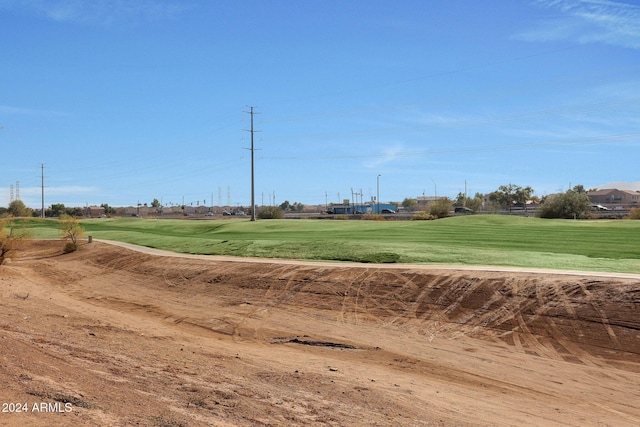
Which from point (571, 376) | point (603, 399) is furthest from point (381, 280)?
point (603, 399)

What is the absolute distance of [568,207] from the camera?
6769 cm

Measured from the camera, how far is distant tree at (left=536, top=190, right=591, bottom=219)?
67.2 meters

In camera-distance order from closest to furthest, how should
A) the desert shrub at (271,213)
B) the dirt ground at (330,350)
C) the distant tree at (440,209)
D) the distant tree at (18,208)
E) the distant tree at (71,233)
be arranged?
the dirt ground at (330,350)
the distant tree at (71,233)
the distant tree at (440,209)
the desert shrub at (271,213)
the distant tree at (18,208)

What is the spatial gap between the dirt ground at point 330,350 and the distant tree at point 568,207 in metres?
46.7

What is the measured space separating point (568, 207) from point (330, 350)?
2209 inches

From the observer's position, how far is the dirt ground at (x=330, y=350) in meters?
11.0

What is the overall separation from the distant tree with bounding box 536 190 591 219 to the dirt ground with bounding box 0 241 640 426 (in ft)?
153

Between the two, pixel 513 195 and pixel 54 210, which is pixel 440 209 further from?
pixel 54 210

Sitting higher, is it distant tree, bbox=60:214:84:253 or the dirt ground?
distant tree, bbox=60:214:84:253

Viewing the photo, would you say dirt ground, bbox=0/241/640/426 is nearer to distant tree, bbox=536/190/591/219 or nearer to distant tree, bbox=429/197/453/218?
distant tree, bbox=536/190/591/219

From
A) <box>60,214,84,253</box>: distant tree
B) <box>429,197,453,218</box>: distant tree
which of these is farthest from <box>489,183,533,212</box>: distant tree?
<box>60,214,84,253</box>: distant tree

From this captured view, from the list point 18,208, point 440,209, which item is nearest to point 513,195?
point 440,209

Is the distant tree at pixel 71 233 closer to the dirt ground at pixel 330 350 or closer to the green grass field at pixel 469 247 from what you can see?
the green grass field at pixel 469 247

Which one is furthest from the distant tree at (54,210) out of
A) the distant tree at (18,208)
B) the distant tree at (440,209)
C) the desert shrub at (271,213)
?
the distant tree at (440,209)
